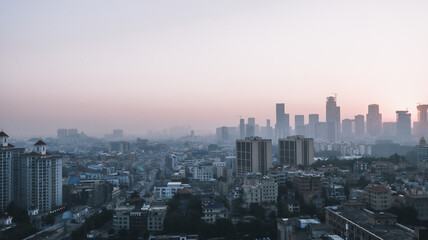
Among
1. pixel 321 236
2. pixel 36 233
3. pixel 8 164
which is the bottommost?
pixel 36 233

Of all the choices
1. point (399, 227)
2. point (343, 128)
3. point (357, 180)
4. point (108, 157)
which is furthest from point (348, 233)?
point (343, 128)

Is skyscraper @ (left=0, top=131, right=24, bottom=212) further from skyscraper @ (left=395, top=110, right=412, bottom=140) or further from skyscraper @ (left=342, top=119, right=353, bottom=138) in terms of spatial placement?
skyscraper @ (left=342, top=119, right=353, bottom=138)

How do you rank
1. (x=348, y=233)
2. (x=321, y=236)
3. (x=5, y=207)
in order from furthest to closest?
(x=5, y=207) → (x=348, y=233) → (x=321, y=236)

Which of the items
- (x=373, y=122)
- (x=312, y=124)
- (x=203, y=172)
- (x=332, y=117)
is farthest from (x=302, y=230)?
(x=373, y=122)

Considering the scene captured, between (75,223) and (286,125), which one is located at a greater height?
(286,125)

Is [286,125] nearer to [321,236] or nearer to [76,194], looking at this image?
[76,194]

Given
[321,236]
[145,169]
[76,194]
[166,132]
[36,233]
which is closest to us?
[321,236]

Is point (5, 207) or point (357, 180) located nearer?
point (5, 207)
